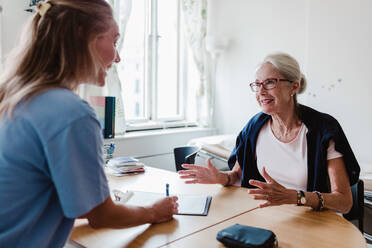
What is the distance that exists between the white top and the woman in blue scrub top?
1153 millimetres

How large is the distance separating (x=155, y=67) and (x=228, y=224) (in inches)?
107

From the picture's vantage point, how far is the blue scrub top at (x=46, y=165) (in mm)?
723

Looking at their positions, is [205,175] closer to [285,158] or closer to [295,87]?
[285,158]

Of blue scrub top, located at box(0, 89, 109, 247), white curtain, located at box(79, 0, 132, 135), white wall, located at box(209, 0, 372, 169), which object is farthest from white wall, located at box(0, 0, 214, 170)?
blue scrub top, located at box(0, 89, 109, 247)

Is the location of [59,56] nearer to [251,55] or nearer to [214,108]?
[251,55]

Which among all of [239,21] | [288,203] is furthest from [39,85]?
[239,21]

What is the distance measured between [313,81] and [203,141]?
1269mm

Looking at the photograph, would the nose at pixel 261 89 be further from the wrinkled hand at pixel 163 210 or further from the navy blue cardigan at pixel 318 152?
the wrinkled hand at pixel 163 210

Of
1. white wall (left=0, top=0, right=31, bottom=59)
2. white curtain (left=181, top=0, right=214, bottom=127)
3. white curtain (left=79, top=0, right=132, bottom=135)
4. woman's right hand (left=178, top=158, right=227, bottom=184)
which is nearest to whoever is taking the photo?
woman's right hand (left=178, top=158, right=227, bottom=184)

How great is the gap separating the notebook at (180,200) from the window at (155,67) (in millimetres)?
1870

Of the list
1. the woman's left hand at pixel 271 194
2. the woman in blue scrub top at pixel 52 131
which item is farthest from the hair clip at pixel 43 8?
the woman's left hand at pixel 271 194

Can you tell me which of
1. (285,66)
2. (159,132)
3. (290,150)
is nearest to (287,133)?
(290,150)

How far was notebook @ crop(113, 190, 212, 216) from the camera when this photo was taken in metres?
1.34

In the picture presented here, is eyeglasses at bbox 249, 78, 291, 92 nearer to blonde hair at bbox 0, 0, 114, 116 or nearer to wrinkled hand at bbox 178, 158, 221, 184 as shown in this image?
wrinkled hand at bbox 178, 158, 221, 184
